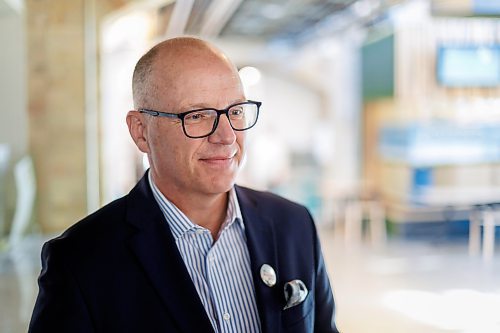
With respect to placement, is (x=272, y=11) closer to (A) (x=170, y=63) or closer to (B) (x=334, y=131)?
(B) (x=334, y=131)

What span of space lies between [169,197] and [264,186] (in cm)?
955

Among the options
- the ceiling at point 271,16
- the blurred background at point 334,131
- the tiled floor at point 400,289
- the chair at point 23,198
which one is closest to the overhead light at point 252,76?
the blurred background at point 334,131

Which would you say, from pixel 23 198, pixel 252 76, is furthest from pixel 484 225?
pixel 252 76

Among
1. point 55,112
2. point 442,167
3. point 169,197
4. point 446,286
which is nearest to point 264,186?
point 442,167

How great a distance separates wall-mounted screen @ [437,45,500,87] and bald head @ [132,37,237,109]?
4456mm

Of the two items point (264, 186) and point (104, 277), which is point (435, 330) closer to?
point (104, 277)

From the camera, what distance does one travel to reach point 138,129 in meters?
1.35

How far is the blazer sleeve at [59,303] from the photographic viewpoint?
3.74 ft

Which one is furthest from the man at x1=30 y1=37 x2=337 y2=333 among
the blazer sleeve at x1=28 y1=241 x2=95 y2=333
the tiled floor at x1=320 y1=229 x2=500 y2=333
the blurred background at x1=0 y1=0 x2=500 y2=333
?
the tiled floor at x1=320 y1=229 x2=500 y2=333

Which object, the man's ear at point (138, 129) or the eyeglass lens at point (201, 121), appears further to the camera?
the man's ear at point (138, 129)

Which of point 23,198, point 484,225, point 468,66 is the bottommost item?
point 484,225

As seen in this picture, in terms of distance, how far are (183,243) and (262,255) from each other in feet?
0.60

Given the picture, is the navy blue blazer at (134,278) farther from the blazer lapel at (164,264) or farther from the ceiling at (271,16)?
the ceiling at (271,16)

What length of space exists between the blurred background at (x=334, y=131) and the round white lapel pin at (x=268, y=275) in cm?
55
